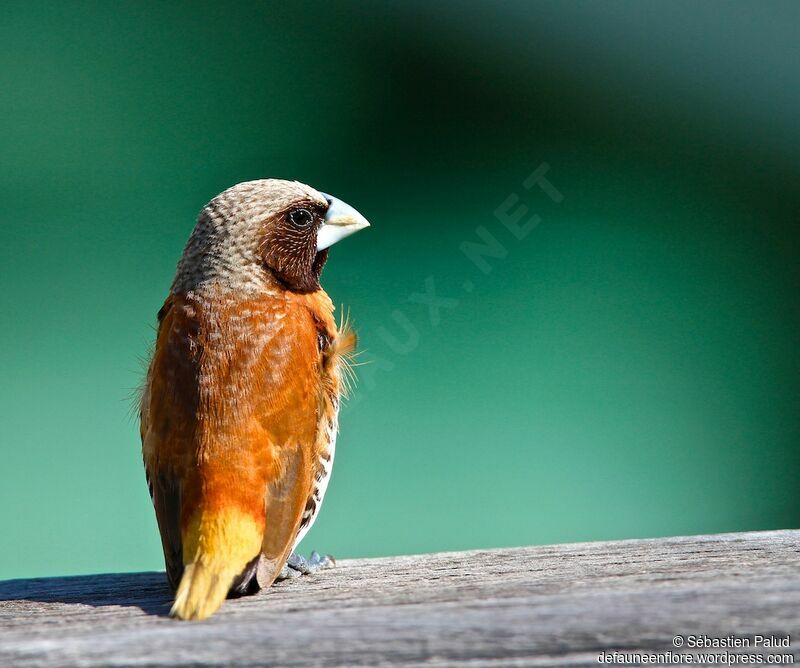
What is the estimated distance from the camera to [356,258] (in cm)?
366

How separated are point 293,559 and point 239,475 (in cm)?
43

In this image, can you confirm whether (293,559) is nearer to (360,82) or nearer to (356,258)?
(356,258)

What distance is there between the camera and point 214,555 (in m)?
2.12

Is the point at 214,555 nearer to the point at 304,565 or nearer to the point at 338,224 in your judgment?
the point at 304,565

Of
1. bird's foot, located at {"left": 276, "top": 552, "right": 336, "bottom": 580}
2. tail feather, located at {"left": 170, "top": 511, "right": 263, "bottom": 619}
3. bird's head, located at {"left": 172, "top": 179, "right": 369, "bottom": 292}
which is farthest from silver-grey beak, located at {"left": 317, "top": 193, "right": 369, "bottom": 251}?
tail feather, located at {"left": 170, "top": 511, "right": 263, "bottom": 619}

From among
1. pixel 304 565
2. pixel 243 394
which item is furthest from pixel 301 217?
pixel 304 565

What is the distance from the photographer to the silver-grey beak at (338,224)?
305 cm

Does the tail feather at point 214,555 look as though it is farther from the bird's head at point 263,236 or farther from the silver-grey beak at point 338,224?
the silver-grey beak at point 338,224

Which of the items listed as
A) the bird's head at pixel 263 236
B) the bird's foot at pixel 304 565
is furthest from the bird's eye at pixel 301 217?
the bird's foot at pixel 304 565

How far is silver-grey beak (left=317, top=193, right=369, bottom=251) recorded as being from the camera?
3047 mm

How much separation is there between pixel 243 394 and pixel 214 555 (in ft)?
1.38

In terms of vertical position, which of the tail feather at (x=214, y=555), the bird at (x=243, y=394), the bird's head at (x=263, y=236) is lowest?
the tail feather at (x=214, y=555)

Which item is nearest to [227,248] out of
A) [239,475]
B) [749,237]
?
[239,475]

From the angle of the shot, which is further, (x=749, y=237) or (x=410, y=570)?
(x=749, y=237)
